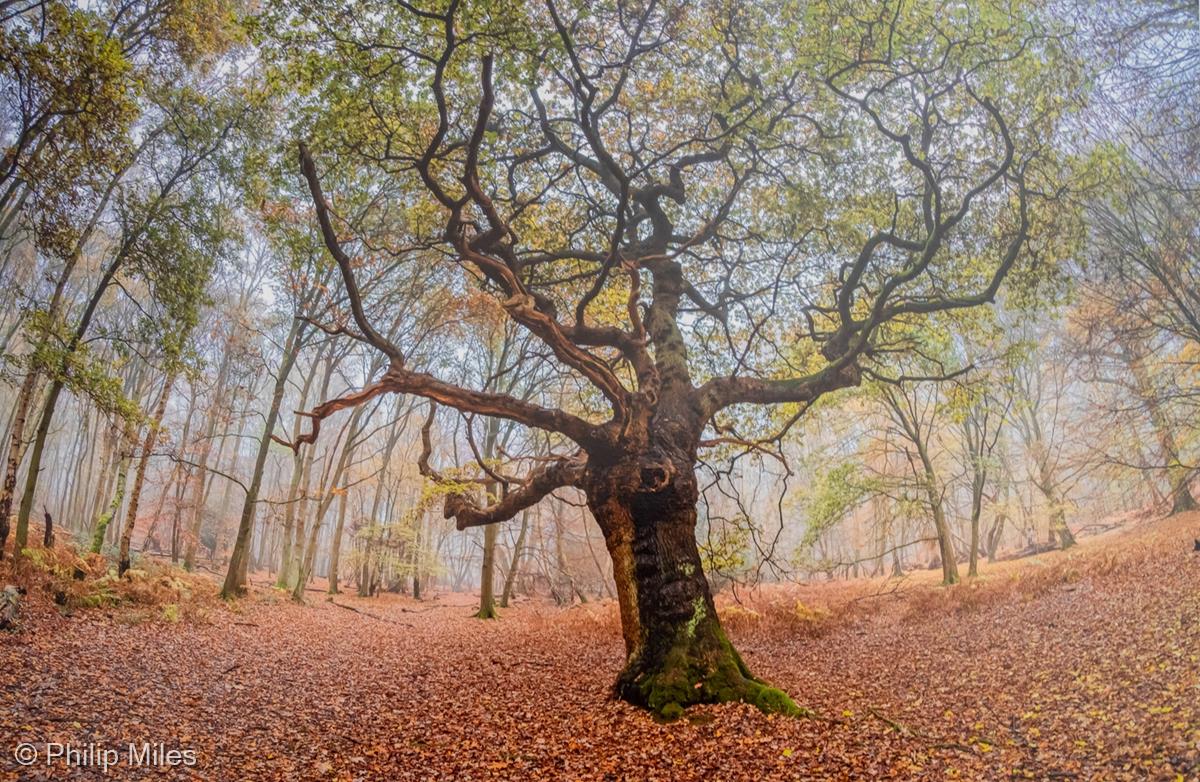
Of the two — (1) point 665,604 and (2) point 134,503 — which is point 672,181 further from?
(2) point 134,503

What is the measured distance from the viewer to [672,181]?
8.48 metres

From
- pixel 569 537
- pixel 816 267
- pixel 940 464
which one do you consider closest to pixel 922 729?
pixel 816 267

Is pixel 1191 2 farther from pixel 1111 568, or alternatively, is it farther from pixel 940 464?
pixel 940 464

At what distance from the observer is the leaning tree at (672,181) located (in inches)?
239

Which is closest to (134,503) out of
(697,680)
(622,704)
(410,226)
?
(410,226)

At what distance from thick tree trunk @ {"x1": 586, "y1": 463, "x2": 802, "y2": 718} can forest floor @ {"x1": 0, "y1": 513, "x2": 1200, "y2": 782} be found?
32cm

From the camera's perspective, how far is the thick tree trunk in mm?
5926

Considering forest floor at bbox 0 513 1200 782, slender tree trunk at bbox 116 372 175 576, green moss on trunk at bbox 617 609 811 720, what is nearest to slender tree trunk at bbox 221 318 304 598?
slender tree trunk at bbox 116 372 175 576

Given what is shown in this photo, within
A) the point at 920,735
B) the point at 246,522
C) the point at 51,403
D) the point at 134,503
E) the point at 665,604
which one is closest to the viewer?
the point at 920,735

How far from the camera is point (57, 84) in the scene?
6.89 metres

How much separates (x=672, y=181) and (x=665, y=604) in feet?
19.7

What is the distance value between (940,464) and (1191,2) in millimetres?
18882

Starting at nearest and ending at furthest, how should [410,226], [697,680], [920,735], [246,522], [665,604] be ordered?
[920,735] → [697,680] → [665,604] → [410,226] → [246,522]

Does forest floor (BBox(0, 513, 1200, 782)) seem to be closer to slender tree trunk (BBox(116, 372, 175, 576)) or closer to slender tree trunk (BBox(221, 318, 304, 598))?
slender tree trunk (BBox(116, 372, 175, 576))
